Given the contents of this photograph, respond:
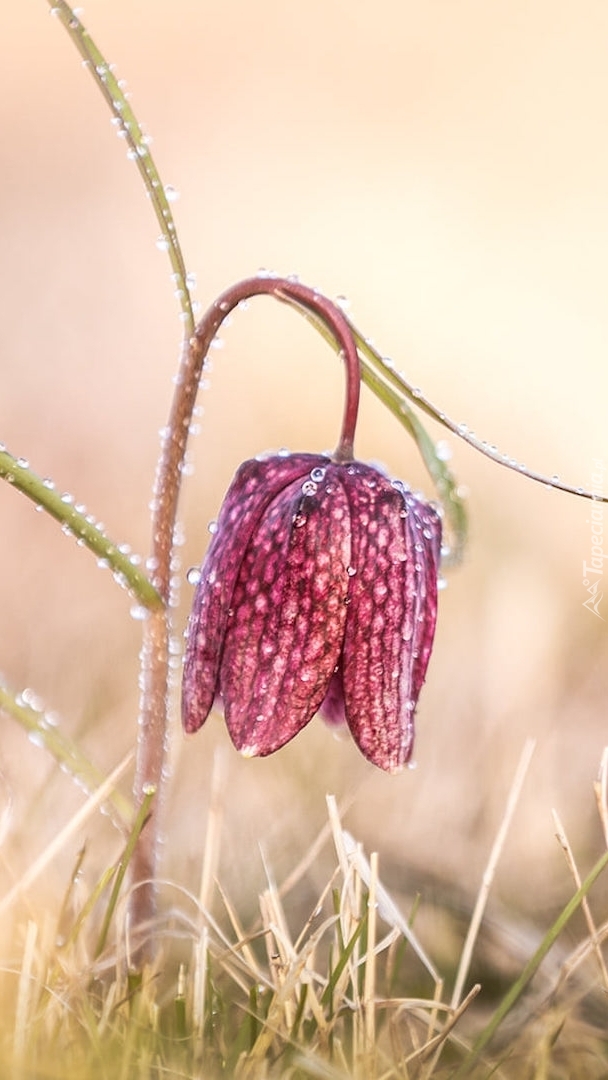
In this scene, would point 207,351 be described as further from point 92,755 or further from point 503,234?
point 503,234

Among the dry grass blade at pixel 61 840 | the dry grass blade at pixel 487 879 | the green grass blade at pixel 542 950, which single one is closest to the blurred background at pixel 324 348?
the dry grass blade at pixel 487 879

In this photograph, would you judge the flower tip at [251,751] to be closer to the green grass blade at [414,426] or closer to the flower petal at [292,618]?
the flower petal at [292,618]

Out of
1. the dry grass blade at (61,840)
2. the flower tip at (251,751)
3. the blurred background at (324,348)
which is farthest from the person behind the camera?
the blurred background at (324,348)

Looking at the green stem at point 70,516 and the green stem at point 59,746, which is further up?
the green stem at point 70,516

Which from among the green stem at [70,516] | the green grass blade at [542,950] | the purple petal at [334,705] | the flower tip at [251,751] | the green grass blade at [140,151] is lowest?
the green grass blade at [542,950]

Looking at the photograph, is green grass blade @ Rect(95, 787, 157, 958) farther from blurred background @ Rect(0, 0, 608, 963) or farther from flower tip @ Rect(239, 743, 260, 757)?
blurred background @ Rect(0, 0, 608, 963)

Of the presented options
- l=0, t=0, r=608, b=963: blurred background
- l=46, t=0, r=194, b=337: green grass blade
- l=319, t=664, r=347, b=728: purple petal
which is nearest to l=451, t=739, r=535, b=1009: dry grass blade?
l=0, t=0, r=608, b=963: blurred background

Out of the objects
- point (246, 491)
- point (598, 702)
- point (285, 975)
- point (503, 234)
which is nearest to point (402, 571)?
point (246, 491)
